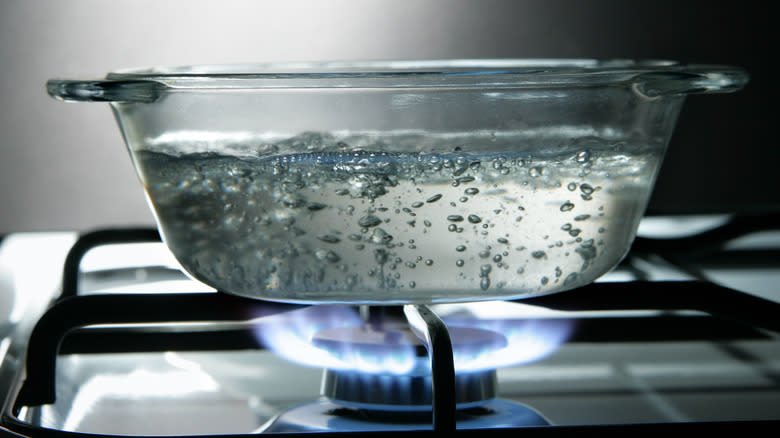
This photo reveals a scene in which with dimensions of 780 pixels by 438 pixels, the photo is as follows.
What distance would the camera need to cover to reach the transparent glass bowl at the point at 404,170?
0.35 m

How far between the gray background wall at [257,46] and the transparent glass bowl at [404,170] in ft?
1.42

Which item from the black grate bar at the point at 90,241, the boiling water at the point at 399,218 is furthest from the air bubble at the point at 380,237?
the black grate bar at the point at 90,241

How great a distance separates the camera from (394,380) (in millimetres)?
410

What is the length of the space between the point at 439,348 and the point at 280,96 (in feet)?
0.44

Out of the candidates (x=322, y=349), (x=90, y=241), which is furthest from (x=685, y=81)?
(x=90, y=241)

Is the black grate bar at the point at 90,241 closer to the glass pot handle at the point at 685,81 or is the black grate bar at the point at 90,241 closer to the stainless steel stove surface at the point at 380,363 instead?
the stainless steel stove surface at the point at 380,363

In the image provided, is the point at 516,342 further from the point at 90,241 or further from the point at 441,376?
the point at 90,241

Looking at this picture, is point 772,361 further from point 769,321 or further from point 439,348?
point 439,348

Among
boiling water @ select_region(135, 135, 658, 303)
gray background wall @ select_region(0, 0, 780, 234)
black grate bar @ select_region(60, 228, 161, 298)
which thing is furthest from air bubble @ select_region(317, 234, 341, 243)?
gray background wall @ select_region(0, 0, 780, 234)

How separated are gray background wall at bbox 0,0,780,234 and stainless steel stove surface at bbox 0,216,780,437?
195 millimetres

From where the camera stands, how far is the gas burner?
0.41 m

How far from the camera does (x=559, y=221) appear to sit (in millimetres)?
373

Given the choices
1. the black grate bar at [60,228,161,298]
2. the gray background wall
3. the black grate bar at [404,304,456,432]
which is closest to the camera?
the black grate bar at [404,304,456,432]

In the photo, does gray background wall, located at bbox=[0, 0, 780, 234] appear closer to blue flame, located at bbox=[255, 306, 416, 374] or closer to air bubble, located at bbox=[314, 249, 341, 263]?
blue flame, located at bbox=[255, 306, 416, 374]
